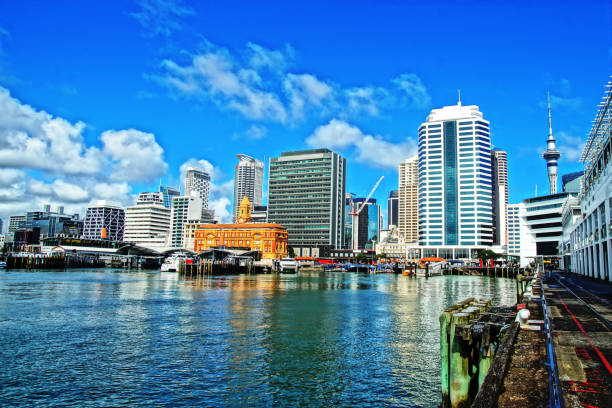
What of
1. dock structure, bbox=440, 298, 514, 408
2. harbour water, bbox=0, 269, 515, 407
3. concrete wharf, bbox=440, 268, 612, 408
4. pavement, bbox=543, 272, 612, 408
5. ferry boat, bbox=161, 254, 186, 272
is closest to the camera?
concrete wharf, bbox=440, 268, 612, 408

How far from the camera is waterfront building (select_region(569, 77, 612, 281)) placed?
5162cm

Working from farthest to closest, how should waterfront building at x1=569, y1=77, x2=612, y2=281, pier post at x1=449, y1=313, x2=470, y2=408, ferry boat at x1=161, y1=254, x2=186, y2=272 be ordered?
ferry boat at x1=161, y1=254, x2=186, y2=272, waterfront building at x1=569, y1=77, x2=612, y2=281, pier post at x1=449, y1=313, x2=470, y2=408

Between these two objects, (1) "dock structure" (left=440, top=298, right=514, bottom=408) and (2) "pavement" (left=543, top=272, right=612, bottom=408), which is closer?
(2) "pavement" (left=543, top=272, right=612, bottom=408)

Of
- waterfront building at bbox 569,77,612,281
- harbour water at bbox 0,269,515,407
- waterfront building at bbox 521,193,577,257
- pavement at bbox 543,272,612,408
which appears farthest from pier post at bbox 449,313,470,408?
waterfront building at bbox 521,193,577,257

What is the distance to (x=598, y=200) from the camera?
2314 inches

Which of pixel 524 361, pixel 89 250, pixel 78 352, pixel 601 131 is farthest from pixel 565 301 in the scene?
pixel 89 250

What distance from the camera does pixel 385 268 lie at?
7731 inches

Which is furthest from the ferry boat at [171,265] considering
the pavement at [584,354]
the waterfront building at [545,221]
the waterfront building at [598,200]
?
the pavement at [584,354]

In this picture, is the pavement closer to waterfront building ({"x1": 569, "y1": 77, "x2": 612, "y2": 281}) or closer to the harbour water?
the harbour water

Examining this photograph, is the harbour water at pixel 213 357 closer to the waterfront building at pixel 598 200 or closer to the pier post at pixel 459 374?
the pier post at pixel 459 374

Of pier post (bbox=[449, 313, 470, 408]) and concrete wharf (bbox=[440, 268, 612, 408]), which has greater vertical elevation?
concrete wharf (bbox=[440, 268, 612, 408])

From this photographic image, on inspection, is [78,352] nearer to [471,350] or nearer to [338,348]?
[338,348]

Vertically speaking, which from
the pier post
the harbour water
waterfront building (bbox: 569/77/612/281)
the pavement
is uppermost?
waterfront building (bbox: 569/77/612/281)

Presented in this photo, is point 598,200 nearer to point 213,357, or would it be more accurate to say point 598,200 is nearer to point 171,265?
point 213,357
